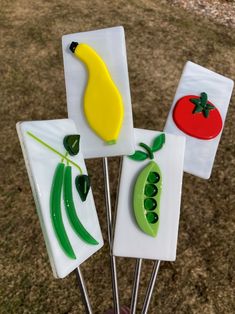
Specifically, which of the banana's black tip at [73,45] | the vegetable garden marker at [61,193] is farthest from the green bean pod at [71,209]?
the banana's black tip at [73,45]

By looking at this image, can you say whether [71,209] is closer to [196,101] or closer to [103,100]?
[103,100]

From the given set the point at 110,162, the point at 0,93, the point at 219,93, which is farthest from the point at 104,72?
the point at 0,93

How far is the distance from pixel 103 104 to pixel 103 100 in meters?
0.01

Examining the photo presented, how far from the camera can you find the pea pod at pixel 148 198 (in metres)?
1.04

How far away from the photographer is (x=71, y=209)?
3.20ft

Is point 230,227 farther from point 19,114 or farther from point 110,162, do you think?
point 19,114

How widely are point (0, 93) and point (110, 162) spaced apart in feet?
2.44

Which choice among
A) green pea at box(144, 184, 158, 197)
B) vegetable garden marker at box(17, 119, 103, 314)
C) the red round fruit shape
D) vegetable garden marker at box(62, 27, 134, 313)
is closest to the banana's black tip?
vegetable garden marker at box(62, 27, 134, 313)

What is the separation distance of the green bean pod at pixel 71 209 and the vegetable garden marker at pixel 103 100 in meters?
0.09

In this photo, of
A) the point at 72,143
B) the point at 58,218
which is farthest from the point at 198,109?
the point at 58,218

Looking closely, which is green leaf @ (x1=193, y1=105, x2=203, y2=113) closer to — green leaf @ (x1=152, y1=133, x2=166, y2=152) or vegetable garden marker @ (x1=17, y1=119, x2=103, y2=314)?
green leaf @ (x1=152, y1=133, x2=166, y2=152)

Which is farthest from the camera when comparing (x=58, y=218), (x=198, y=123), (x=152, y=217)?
(x=198, y=123)

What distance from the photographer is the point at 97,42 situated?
3.76 ft

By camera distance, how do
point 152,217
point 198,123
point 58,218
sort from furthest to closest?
point 198,123, point 152,217, point 58,218
